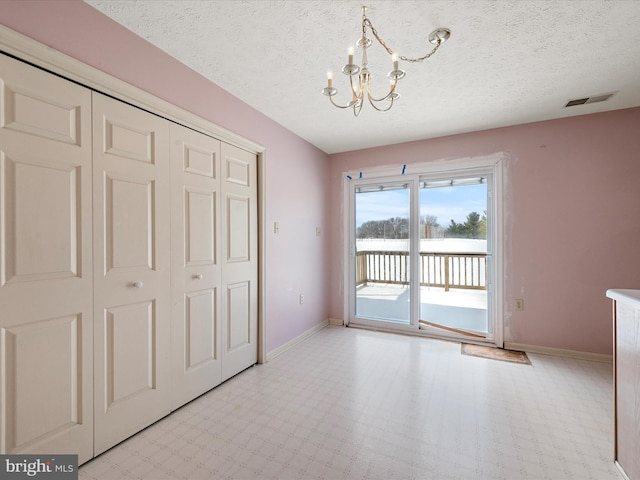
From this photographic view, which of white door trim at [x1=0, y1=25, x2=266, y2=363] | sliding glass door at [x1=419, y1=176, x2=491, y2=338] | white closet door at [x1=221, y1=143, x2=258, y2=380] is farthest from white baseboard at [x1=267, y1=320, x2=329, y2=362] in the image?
white door trim at [x1=0, y1=25, x2=266, y2=363]

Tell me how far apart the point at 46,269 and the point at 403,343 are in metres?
3.22

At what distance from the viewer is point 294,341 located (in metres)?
3.27

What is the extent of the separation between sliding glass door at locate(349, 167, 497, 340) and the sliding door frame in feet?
0.05

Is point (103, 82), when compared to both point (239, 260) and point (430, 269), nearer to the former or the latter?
point (239, 260)

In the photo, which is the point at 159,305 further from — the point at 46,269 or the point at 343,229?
the point at 343,229

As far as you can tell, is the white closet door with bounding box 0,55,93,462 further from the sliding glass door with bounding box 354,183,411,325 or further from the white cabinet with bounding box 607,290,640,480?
the sliding glass door with bounding box 354,183,411,325

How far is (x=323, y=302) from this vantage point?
13.0 feet

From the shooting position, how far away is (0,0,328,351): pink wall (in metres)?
1.38

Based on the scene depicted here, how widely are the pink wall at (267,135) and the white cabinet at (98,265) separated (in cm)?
20

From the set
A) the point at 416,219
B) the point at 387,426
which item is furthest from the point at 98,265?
the point at 416,219

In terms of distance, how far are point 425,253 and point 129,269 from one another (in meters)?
Result: 3.27

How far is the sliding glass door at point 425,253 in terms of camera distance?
3396mm

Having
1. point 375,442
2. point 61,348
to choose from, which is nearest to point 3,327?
point 61,348

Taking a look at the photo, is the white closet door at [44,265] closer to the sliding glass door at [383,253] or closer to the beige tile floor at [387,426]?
the beige tile floor at [387,426]
